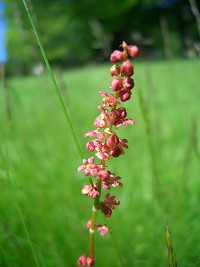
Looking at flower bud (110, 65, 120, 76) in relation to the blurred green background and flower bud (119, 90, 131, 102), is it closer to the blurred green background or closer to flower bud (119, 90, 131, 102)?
flower bud (119, 90, 131, 102)

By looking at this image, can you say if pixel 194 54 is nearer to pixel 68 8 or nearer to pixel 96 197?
pixel 96 197

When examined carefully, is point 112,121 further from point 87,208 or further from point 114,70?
point 87,208

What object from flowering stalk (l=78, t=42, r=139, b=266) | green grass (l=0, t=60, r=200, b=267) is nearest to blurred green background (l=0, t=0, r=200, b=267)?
green grass (l=0, t=60, r=200, b=267)

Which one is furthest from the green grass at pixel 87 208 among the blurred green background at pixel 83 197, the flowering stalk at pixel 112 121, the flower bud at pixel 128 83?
the flower bud at pixel 128 83

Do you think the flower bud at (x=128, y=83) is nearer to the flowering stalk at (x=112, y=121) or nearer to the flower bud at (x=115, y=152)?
the flowering stalk at (x=112, y=121)

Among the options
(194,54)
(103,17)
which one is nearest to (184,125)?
(194,54)

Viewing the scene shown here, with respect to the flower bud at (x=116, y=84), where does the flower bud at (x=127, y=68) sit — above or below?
above

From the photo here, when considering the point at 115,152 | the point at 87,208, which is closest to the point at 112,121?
the point at 115,152
